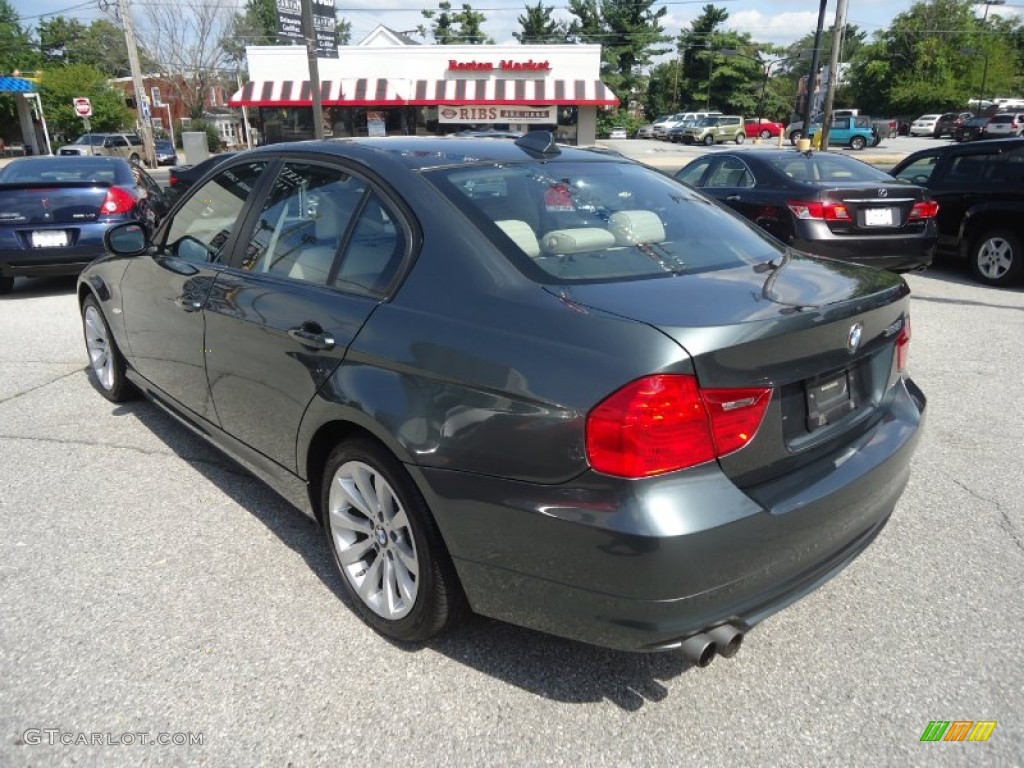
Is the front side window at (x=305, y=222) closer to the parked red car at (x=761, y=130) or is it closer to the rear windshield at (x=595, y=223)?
the rear windshield at (x=595, y=223)

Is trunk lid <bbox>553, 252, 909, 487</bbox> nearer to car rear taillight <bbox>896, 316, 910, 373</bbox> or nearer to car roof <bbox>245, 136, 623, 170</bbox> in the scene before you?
car rear taillight <bbox>896, 316, 910, 373</bbox>

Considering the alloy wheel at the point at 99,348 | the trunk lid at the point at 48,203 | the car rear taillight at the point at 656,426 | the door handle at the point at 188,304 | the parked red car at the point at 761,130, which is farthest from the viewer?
the parked red car at the point at 761,130

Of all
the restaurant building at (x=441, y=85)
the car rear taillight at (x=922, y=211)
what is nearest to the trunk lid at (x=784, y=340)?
the car rear taillight at (x=922, y=211)

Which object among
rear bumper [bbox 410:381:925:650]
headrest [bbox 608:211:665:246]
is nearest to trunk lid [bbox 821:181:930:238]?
headrest [bbox 608:211:665:246]

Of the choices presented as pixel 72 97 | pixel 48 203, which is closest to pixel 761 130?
pixel 72 97

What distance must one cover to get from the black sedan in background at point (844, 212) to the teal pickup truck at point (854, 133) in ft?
132

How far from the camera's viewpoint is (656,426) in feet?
6.20

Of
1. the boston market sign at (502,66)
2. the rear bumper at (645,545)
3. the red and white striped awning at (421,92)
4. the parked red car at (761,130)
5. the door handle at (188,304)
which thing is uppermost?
the boston market sign at (502,66)

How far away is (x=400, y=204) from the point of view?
2588mm

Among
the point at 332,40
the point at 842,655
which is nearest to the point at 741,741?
the point at 842,655

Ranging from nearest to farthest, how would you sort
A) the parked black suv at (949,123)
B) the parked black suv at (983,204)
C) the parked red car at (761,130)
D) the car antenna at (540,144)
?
the car antenna at (540,144), the parked black suv at (983,204), the parked black suv at (949,123), the parked red car at (761,130)

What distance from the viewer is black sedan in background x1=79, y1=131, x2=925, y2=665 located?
6.32ft

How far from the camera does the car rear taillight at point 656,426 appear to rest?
1878 millimetres

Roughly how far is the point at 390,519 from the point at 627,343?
1053mm
